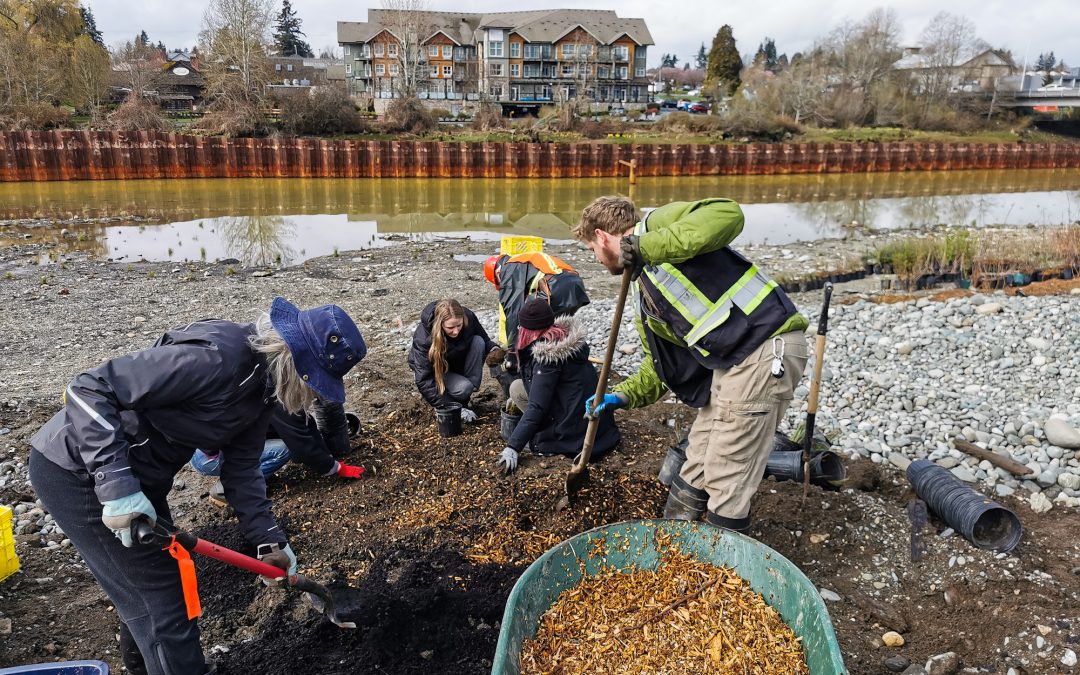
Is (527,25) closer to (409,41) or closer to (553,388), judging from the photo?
(409,41)

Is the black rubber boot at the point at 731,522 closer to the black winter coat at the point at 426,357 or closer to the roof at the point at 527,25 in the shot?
the black winter coat at the point at 426,357

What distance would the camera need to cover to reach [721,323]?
3152mm

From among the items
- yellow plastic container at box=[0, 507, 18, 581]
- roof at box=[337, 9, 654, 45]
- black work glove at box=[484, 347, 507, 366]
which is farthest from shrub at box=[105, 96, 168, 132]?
yellow plastic container at box=[0, 507, 18, 581]

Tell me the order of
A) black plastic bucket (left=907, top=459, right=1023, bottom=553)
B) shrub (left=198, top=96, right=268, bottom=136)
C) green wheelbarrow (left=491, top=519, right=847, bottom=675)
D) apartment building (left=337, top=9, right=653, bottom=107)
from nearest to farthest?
green wheelbarrow (left=491, top=519, right=847, bottom=675) → black plastic bucket (left=907, top=459, right=1023, bottom=553) → shrub (left=198, top=96, right=268, bottom=136) → apartment building (left=337, top=9, right=653, bottom=107)

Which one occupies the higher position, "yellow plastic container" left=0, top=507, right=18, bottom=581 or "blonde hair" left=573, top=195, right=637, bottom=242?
"blonde hair" left=573, top=195, right=637, bottom=242

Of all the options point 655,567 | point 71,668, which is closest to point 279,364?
point 71,668

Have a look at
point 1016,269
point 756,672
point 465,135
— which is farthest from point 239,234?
point 465,135

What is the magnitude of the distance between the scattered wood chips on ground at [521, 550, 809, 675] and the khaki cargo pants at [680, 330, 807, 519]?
44 cm

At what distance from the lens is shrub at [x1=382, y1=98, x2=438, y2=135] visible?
39156 mm

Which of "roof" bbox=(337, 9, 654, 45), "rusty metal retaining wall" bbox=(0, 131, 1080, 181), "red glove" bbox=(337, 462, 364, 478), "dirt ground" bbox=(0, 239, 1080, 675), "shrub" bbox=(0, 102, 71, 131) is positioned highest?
"roof" bbox=(337, 9, 654, 45)

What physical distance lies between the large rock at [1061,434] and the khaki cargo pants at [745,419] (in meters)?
3.04

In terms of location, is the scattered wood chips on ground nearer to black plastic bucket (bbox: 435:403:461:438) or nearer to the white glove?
the white glove

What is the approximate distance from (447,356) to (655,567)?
290 centimetres

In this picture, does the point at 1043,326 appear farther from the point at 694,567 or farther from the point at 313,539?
the point at 313,539
